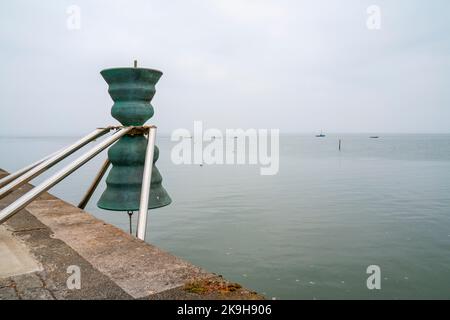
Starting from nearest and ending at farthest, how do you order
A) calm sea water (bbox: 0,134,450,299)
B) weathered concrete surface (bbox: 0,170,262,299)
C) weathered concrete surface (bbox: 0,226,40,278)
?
weathered concrete surface (bbox: 0,170,262,299) → weathered concrete surface (bbox: 0,226,40,278) → calm sea water (bbox: 0,134,450,299)

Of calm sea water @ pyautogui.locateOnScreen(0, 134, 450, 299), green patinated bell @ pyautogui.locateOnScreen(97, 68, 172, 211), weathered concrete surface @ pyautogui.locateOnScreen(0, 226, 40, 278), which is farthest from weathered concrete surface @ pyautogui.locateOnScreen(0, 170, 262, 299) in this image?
calm sea water @ pyautogui.locateOnScreen(0, 134, 450, 299)

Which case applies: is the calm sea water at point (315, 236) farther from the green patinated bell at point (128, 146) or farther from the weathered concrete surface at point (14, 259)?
the weathered concrete surface at point (14, 259)

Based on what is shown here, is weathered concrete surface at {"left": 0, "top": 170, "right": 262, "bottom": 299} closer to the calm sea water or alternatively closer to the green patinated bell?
the green patinated bell

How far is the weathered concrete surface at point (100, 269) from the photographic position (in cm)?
226

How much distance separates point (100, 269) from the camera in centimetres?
266

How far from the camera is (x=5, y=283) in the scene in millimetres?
2416

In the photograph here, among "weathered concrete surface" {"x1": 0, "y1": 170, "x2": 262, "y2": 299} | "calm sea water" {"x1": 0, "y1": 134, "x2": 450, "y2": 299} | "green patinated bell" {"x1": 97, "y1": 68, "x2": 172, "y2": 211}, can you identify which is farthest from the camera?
"calm sea water" {"x1": 0, "y1": 134, "x2": 450, "y2": 299}

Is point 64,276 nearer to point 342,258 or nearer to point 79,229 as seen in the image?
point 79,229

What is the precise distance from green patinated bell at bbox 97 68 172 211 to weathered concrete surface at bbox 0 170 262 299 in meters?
0.40

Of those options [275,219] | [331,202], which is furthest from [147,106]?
[331,202]

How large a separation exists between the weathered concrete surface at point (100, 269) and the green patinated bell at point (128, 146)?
0.40 m

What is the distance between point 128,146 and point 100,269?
5.43ft

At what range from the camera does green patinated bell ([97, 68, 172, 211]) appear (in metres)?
3.82

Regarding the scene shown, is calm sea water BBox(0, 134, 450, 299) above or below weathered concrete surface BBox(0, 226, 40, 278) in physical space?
below
